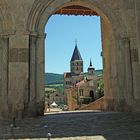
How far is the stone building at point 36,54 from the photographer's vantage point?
10531 mm

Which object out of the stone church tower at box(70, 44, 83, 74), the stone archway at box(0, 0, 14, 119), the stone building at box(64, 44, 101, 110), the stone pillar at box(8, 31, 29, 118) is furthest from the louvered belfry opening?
the stone church tower at box(70, 44, 83, 74)

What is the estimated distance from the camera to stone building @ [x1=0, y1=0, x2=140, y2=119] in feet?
34.6

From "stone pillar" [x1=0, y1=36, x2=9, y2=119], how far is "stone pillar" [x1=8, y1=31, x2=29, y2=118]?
17cm

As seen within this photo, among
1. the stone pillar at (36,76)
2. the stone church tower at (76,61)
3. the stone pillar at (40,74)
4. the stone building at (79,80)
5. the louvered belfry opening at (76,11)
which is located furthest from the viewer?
the stone church tower at (76,61)

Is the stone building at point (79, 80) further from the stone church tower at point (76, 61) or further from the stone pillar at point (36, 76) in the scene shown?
the stone pillar at point (36, 76)

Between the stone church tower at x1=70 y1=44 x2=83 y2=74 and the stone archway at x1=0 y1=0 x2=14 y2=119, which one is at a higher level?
the stone church tower at x1=70 y1=44 x2=83 y2=74

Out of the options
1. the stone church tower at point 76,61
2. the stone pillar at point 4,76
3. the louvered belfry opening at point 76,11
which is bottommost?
the stone pillar at point 4,76

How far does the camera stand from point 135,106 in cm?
1131

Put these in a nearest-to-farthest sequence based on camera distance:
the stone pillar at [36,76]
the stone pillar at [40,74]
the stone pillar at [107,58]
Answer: the stone pillar at [36,76]
the stone pillar at [40,74]
the stone pillar at [107,58]

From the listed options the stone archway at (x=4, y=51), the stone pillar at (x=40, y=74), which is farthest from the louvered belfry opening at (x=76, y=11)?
the stone archway at (x=4, y=51)

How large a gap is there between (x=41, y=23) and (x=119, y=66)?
153 inches

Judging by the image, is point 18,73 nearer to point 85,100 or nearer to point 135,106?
point 135,106

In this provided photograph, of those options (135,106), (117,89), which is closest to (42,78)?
(117,89)

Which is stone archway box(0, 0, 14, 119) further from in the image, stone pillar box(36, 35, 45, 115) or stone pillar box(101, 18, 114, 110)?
stone pillar box(101, 18, 114, 110)
